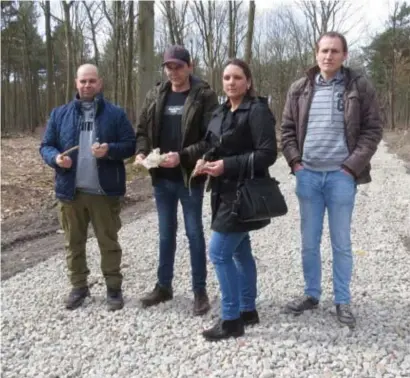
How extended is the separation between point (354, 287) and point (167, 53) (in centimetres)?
294

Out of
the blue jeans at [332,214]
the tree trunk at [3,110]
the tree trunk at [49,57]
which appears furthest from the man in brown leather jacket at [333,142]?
the tree trunk at [3,110]

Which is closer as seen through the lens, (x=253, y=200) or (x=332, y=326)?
(x=253, y=200)

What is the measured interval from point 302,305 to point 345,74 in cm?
197

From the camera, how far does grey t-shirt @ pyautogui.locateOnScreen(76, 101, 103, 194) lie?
4.22m

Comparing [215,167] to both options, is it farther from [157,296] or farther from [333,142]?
[157,296]

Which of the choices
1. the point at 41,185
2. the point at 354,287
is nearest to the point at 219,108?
the point at 354,287

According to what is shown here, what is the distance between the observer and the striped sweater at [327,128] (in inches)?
144

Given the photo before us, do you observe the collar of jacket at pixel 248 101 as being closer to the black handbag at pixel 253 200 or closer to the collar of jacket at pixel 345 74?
the black handbag at pixel 253 200

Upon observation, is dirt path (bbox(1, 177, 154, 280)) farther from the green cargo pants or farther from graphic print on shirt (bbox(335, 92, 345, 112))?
graphic print on shirt (bbox(335, 92, 345, 112))

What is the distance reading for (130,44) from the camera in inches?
722

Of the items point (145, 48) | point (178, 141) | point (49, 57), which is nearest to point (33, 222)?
point (145, 48)

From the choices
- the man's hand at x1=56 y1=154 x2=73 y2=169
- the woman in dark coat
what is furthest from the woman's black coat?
the man's hand at x1=56 y1=154 x2=73 y2=169

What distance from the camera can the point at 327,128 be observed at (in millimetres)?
3693

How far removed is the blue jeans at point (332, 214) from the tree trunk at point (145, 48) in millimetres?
7721
